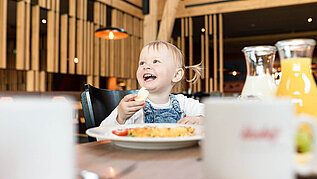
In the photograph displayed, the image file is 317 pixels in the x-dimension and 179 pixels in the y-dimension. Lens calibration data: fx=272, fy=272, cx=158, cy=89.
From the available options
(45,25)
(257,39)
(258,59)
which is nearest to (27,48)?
(45,25)

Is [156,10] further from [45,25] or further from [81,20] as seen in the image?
[45,25]

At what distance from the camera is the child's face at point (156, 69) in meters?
1.57

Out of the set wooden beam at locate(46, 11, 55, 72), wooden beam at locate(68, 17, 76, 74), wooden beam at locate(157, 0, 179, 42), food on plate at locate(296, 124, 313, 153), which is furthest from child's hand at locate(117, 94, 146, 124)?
wooden beam at locate(157, 0, 179, 42)

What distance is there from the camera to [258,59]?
2.19 ft

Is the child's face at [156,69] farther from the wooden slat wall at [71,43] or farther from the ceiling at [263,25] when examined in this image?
the ceiling at [263,25]

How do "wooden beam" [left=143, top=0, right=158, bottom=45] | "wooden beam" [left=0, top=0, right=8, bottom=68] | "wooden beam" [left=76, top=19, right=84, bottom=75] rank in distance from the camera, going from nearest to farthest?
1. "wooden beam" [left=0, top=0, right=8, bottom=68]
2. "wooden beam" [left=76, top=19, right=84, bottom=75]
3. "wooden beam" [left=143, top=0, right=158, bottom=45]

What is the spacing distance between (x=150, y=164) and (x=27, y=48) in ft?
16.1

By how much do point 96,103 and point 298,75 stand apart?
1024 millimetres

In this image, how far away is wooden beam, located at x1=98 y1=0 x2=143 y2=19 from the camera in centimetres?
661

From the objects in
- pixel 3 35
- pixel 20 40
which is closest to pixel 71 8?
pixel 20 40

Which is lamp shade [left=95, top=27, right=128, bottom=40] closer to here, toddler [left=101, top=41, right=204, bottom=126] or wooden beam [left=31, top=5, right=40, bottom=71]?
wooden beam [left=31, top=5, right=40, bottom=71]

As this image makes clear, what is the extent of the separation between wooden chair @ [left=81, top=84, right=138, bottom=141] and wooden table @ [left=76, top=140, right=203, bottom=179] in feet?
1.76

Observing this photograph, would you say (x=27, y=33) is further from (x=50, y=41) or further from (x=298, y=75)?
(x=298, y=75)

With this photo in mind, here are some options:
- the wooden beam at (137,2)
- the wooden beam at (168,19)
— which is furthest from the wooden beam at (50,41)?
the wooden beam at (137,2)
